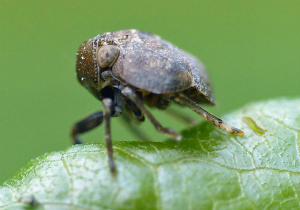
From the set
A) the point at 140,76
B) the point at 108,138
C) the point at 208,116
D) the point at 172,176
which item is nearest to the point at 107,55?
the point at 140,76

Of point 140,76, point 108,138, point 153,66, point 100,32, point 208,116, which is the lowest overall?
point 108,138

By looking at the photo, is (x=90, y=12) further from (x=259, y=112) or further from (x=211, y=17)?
(x=259, y=112)

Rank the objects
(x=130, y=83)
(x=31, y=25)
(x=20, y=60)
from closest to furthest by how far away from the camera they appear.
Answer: (x=130, y=83)
(x=20, y=60)
(x=31, y=25)

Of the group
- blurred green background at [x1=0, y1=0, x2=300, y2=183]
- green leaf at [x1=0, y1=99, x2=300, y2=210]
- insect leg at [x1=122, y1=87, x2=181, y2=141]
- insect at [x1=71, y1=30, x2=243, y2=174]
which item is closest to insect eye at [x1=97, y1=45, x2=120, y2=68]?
insect at [x1=71, y1=30, x2=243, y2=174]

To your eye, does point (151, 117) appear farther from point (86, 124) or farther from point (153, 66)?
point (86, 124)

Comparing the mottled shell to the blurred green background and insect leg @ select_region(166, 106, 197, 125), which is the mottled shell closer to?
insect leg @ select_region(166, 106, 197, 125)

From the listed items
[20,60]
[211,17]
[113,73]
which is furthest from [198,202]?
[211,17]
